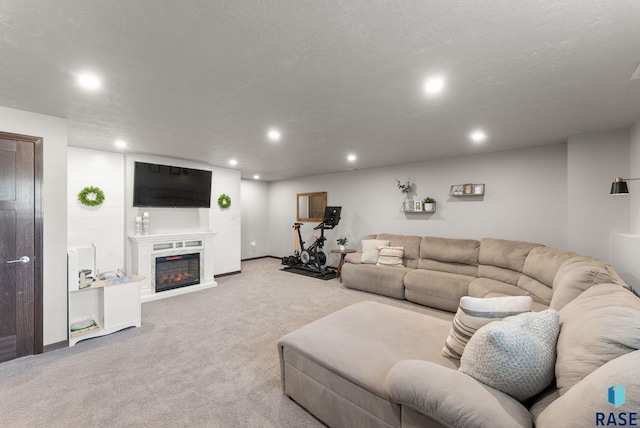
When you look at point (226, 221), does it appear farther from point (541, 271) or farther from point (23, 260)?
point (541, 271)

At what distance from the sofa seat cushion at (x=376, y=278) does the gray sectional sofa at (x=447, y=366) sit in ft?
4.94

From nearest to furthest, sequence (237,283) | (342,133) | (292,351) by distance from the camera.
Result: 1. (292,351)
2. (342,133)
3. (237,283)

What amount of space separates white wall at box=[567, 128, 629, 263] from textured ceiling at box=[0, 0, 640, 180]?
0.25 m

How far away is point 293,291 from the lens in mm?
4785

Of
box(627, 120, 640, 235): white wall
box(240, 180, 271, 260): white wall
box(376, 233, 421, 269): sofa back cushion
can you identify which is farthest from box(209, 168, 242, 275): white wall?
box(627, 120, 640, 235): white wall

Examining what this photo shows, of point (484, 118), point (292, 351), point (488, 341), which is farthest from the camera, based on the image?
point (484, 118)

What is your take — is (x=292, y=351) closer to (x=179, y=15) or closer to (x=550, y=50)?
(x=179, y=15)

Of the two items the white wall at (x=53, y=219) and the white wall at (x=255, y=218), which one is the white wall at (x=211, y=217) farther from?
the white wall at (x=53, y=219)

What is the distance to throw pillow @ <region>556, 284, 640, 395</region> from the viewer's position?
38.9 inches

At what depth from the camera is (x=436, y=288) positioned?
3.93 m

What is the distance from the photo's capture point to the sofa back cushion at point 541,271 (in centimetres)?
285

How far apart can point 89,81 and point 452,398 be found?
311 centimetres

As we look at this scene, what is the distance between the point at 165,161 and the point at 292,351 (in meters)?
4.43

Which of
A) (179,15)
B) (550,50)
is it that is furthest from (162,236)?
(550,50)
